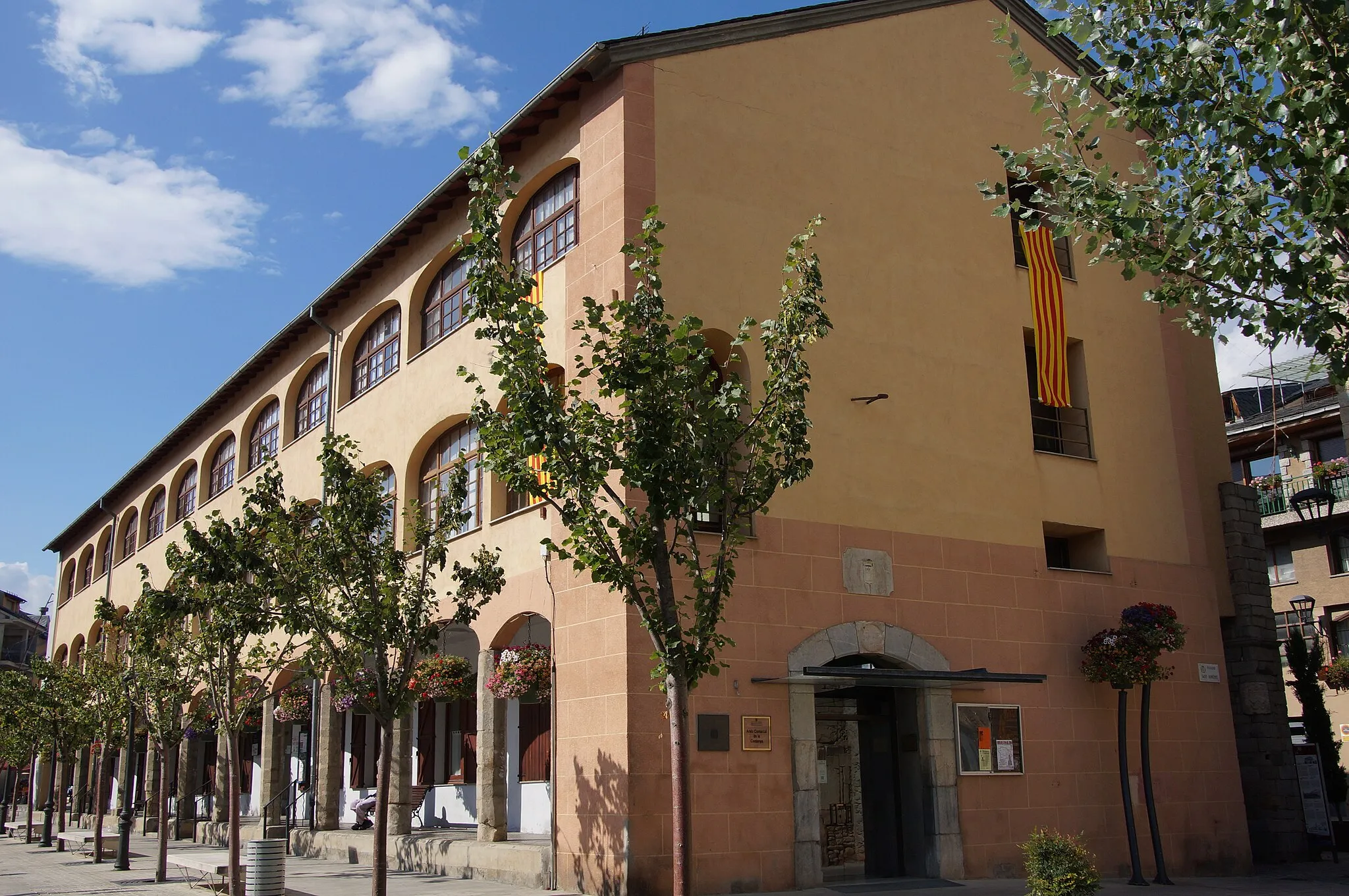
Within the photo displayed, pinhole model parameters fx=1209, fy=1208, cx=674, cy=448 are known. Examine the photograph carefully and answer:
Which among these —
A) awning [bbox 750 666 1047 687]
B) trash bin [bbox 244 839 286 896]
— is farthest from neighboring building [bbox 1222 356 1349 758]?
trash bin [bbox 244 839 286 896]

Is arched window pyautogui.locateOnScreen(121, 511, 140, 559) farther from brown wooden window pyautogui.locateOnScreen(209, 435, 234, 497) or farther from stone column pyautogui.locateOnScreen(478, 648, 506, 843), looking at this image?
stone column pyautogui.locateOnScreen(478, 648, 506, 843)

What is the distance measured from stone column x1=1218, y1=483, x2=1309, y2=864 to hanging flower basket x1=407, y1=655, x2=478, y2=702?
40.9ft

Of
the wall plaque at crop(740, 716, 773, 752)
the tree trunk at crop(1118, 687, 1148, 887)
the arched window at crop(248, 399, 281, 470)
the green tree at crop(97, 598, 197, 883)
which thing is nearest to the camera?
the wall plaque at crop(740, 716, 773, 752)

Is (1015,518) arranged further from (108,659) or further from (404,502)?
(108,659)

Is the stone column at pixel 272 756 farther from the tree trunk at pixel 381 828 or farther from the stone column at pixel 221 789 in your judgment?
the tree trunk at pixel 381 828

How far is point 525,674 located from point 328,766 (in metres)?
8.10

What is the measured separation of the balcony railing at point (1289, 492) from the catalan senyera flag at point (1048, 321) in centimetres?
1929

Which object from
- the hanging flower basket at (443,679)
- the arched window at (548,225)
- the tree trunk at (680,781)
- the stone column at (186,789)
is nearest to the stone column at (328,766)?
the hanging flower basket at (443,679)

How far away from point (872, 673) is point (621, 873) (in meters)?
3.80

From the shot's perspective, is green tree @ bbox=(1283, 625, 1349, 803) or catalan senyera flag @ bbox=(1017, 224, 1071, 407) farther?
green tree @ bbox=(1283, 625, 1349, 803)

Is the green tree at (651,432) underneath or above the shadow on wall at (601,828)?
above

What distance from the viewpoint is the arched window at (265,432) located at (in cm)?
2828

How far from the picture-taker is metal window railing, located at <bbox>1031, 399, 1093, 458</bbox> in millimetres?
19453

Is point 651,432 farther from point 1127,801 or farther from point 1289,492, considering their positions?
point 1289,492
